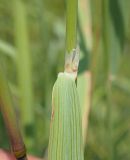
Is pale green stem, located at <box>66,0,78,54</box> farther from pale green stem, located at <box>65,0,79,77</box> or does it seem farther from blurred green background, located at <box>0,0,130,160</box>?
blurred green background, located at <box>0,0,130,160</box>

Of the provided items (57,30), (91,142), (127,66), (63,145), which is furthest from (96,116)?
(63,145)

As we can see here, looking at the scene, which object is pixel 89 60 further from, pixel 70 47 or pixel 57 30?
pixel 57 30

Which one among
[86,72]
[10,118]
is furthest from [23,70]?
[10,118]

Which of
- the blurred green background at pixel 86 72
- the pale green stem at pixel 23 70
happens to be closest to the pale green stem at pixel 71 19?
the blurred green background at pixel 86 72

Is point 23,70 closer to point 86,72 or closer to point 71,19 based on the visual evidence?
point 86,72

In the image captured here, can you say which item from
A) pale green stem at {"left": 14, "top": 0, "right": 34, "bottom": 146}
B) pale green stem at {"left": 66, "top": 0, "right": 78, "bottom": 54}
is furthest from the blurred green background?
pale green stem at {"left": 66, "top": 0, "right": 78, "bottom": 54}

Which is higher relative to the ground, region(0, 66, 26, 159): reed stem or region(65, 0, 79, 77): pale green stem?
region(65, 0, 79, 77): pale green stem

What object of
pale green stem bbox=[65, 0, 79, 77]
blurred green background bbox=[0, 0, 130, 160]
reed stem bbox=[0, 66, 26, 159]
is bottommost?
blurred green background bbox=[0, 0, 130, 160]

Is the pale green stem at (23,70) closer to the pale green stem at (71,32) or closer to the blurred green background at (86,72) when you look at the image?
the blurred green background at (86,72)

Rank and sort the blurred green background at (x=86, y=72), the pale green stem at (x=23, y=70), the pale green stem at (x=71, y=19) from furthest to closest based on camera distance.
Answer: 1. the pale green stem at (x=23, y=70)
2. the blurred green background at (x=86, y=72)
3. the pale green stem at (x=71, y=19)
